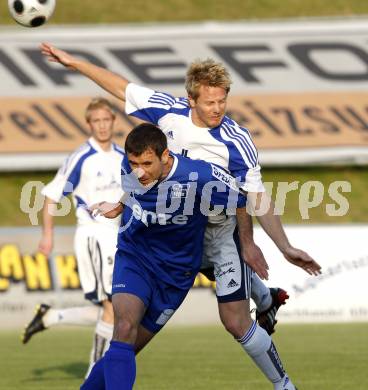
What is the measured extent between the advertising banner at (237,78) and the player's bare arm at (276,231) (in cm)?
1465

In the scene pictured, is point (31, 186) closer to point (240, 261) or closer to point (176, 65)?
point (176, 65)

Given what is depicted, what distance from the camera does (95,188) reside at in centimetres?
960

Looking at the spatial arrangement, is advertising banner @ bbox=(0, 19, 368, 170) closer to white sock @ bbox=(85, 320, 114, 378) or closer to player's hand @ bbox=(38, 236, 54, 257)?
player's hand @ bbox=(38, 236, 54, 257)

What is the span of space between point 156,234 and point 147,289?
33cm

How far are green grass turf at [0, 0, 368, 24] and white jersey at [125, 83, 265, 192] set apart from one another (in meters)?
17.1

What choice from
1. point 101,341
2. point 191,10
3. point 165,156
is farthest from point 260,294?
point 191,10

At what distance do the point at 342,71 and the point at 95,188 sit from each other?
1357 cm

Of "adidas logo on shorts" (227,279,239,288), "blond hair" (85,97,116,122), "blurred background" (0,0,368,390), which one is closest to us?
"adidas logo on shorts" (227,279,239,288)

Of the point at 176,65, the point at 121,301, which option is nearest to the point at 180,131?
the point at 121,301

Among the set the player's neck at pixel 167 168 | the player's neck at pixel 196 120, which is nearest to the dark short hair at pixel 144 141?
the player's neck at pixel 167 168

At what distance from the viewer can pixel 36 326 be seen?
402 inches

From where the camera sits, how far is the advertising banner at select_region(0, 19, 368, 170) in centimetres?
2178

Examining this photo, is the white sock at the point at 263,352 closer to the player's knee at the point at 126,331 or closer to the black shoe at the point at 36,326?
the player's knee at the point at 126,331

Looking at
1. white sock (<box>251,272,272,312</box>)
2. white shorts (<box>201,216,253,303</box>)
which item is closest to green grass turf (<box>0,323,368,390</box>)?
white sock (<box>251,272,272,312</box>)
